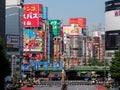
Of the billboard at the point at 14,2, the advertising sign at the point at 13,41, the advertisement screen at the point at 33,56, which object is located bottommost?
the advertisement screen at the point at 33,56

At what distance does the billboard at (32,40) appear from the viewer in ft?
624

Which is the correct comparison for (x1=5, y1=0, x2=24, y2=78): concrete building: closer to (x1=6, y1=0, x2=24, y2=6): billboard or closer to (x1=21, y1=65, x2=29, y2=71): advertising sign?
(x1=6, y1=0, x2=24, y2=6): billboard

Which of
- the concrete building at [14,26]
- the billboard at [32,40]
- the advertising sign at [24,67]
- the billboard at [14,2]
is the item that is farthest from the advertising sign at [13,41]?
the billboard at [32,40]

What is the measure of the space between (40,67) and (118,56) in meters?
75.6

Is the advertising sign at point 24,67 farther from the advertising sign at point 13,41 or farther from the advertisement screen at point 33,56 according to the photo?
the advertisement screen at point 33,56

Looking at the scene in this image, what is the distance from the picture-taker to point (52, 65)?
6265 inches

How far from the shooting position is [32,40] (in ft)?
621

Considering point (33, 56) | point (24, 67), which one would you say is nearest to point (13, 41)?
point (24, 67)

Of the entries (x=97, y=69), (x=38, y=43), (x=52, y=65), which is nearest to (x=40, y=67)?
(x=52, y=65)

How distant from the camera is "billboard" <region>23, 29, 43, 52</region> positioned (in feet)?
624

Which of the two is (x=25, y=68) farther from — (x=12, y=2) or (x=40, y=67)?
(x=12, y=2)

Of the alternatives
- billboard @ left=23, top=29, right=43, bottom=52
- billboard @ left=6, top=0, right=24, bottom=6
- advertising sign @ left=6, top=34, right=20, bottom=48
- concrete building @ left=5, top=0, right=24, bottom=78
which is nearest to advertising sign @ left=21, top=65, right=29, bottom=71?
concrete building @ left=5, top=0, right=24, bottom=78

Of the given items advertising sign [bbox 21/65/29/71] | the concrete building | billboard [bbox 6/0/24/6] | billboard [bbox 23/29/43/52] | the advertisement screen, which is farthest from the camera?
the advertisement screen

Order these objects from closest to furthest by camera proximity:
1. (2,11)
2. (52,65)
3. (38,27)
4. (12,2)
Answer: (2,11) → (52,65) → (12,2) → (38,27)
